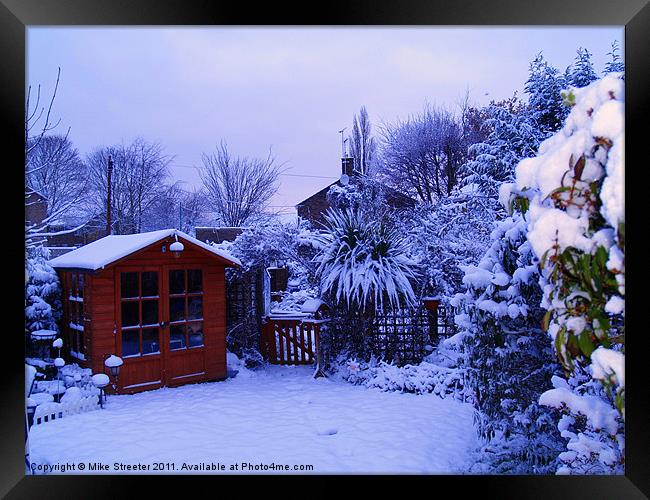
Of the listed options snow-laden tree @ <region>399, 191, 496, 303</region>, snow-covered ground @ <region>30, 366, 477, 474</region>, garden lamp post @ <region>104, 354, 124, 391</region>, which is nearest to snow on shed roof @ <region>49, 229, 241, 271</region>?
garden lamp post @ <region>104, 354, 124, 391</region>

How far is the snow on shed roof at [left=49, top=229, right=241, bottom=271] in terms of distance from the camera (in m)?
3.53

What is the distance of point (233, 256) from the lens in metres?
4.29

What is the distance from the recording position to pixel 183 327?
418 centimetres

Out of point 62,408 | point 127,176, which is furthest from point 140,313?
point 127,176

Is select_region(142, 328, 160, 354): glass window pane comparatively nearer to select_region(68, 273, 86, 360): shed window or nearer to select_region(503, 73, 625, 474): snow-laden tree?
select_region(68, 273, 86, 360): shed window

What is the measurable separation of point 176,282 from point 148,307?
0.32m

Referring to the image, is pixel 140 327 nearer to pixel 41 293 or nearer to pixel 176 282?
pixel 176 282

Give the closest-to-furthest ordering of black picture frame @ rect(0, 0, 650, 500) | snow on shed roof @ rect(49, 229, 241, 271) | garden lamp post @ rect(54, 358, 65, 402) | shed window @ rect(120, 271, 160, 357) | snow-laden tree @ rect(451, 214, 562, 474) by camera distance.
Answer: black picture frame @ rect(0, 0, 650, 500) → snow-laden tree @ rect(451, 214, 562, 474) → garden lamp post @ rect(54, 358, 65, 402) → snow on shed roof @ rect(49, 229, 241, 271) → shed window @ rect(120, 271, 160, 357)

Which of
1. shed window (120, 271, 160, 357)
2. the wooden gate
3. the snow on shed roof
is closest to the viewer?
the snow on shed roof

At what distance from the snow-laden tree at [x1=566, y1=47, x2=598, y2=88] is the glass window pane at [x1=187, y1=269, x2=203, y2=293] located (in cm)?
343

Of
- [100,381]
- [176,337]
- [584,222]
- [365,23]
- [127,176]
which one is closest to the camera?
[584,222]

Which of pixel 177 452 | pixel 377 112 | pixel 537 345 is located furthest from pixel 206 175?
pixel 537 345

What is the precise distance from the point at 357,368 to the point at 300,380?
546 mm

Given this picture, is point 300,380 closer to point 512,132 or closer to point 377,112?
point 377,112
